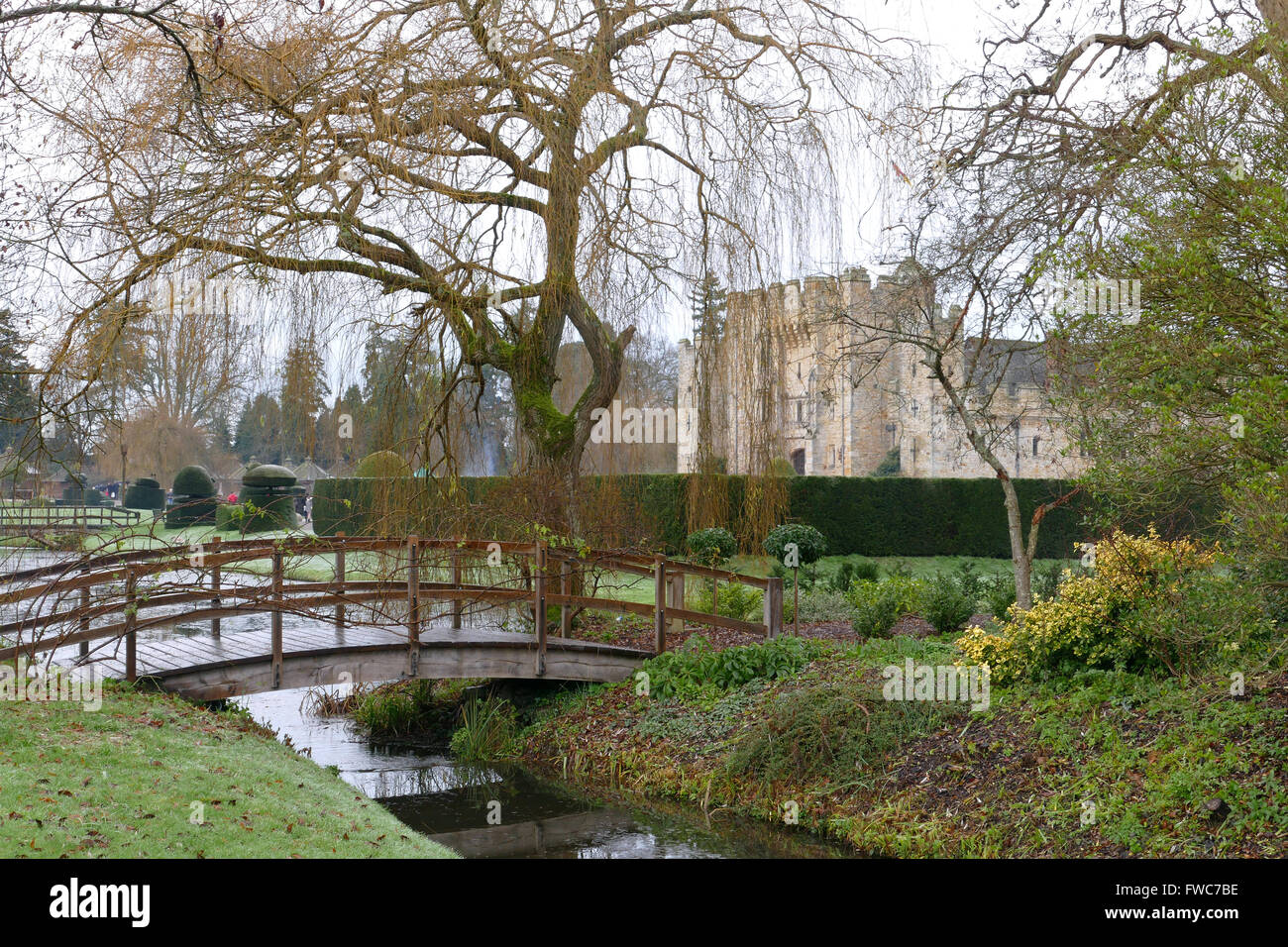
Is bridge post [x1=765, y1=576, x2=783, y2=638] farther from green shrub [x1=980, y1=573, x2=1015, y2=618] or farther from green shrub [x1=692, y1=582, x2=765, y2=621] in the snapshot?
green shrub [x1=980, y1=573, x2=1015, y2=618]

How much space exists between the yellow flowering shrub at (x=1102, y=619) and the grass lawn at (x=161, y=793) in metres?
4.55

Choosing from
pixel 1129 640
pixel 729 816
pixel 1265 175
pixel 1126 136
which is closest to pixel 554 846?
pixel 729 816

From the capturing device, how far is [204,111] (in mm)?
7645

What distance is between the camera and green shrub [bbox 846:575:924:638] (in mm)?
11125

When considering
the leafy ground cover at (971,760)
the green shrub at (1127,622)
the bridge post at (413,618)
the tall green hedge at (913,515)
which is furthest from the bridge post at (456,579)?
the tall green hedge at (913,515)

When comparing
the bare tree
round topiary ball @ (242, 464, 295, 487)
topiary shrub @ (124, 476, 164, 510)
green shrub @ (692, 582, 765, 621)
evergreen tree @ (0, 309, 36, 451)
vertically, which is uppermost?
the bare tree

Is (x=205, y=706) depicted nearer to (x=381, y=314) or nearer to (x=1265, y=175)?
(x=381, y=314)

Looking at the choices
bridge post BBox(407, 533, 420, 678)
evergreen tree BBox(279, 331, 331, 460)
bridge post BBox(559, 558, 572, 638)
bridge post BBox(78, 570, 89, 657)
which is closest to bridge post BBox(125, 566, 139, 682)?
bridge post BBox(78, 570, 89, 657)

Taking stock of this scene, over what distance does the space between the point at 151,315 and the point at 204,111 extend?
166 cm

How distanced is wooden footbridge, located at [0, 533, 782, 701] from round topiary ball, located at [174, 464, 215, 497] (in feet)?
49.2

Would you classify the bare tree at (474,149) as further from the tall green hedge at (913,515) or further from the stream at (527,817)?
the tall green hedge at (913,515)

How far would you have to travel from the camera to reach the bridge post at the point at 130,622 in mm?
7043

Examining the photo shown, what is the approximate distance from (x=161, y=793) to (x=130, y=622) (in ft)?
8.25

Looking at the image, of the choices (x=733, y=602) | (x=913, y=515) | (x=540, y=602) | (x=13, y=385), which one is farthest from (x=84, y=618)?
(x=913, y=515)
